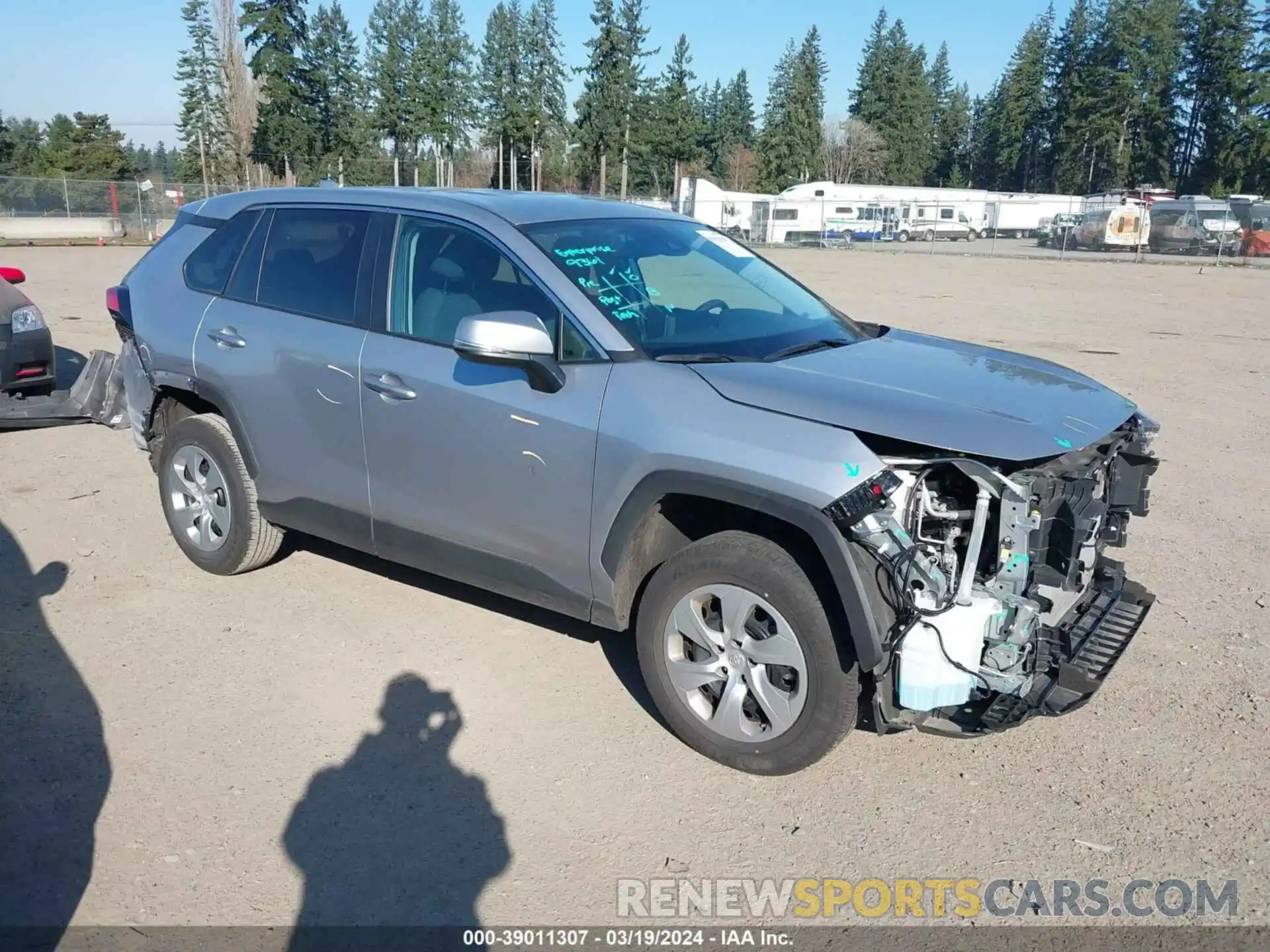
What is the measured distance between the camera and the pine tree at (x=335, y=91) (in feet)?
201

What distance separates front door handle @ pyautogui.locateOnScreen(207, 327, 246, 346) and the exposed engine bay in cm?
312

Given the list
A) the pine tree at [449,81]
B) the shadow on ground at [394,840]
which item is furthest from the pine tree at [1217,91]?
the shadow on ground at [394,840]

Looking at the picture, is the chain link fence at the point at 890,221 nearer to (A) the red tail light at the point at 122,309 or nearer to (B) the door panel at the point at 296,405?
(A) the red tail light at the point at 122,309

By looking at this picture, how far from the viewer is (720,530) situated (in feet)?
12.8

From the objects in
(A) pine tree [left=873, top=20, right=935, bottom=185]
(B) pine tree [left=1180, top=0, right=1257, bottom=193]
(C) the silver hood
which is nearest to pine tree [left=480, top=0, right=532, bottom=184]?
(A) pine tree [left=873, top=20, right=935, bottom=185]

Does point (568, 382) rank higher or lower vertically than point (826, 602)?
higher

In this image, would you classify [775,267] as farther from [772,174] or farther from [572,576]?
[772,174]

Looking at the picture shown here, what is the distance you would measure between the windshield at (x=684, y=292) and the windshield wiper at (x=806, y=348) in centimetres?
2

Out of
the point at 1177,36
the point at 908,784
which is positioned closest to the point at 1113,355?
the point at 908,784

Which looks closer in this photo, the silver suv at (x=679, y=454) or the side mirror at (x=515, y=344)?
the silver suv at (x=679, y=454)

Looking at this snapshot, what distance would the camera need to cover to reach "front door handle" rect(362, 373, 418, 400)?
14.0 feet

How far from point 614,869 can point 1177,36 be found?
96.2 metres

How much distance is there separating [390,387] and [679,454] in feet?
Result: 4.67

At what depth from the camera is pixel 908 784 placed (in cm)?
371
